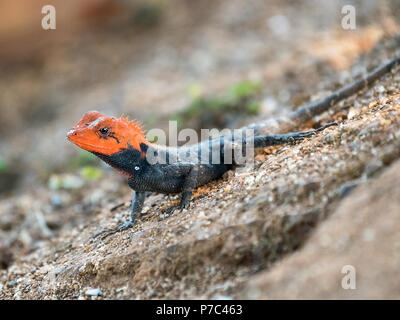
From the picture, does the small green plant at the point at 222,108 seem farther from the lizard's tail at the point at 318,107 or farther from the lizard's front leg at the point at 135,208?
the lizard's front leg at the point at 135,208

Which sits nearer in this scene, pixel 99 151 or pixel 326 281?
pixel 326 281

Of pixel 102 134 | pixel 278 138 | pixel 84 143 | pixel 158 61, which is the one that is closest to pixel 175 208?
pixel 102 134

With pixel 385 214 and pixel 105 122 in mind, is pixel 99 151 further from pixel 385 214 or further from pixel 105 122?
pixel 385 214

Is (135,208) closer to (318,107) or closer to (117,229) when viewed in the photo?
(117,229)

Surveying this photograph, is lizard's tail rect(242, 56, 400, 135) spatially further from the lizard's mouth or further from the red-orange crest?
the lizard's mouth

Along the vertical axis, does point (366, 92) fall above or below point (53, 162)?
above

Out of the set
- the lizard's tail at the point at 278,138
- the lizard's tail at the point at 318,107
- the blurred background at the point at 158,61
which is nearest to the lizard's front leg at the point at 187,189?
the lizard's tail at the point at 278,138
